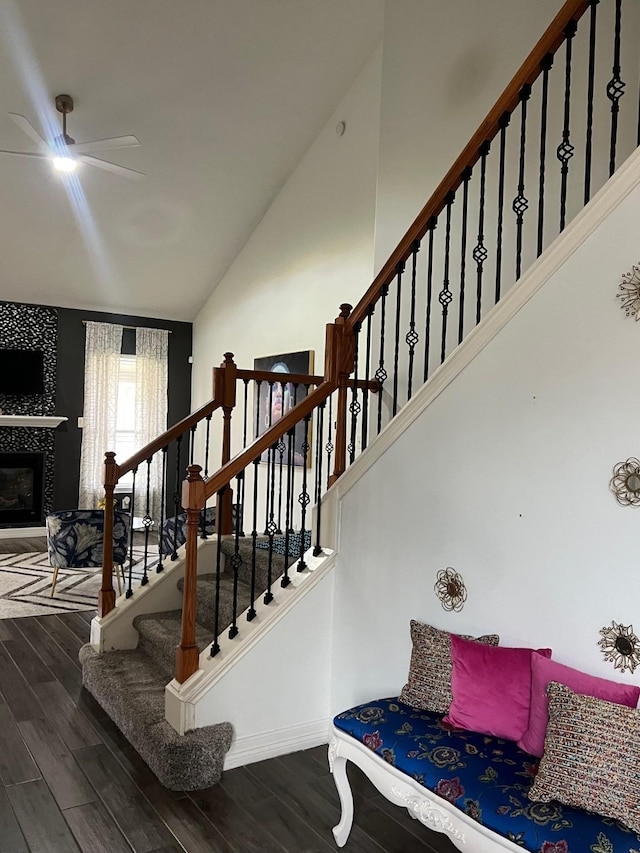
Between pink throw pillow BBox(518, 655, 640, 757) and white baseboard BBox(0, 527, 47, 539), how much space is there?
7.78 m

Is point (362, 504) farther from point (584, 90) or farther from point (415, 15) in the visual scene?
point (415, 15)

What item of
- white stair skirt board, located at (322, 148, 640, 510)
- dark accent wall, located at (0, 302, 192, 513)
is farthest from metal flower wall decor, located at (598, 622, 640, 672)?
dark accent wall, located at (0, 302, 192, 513)

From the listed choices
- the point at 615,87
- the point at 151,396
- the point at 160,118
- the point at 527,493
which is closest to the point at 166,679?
the point at 527,493

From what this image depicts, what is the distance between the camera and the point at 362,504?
3373 mm

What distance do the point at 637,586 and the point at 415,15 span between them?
4015 millimetres

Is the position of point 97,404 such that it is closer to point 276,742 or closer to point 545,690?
point 276,742

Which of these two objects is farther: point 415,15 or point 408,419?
point 415,15

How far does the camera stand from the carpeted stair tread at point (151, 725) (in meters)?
2.94

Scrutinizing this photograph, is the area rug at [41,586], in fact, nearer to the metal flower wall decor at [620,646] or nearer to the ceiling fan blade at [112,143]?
the ceiling fan blade at [112,143]

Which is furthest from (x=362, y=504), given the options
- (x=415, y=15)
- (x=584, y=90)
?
(x=415, y=15)

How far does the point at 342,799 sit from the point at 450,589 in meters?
0.90

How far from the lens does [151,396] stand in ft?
31.2

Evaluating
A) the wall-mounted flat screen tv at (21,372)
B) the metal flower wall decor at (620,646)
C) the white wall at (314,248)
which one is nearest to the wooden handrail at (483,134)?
the metal flower wall decor at (620,646)

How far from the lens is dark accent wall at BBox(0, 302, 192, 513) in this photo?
8.76 m
